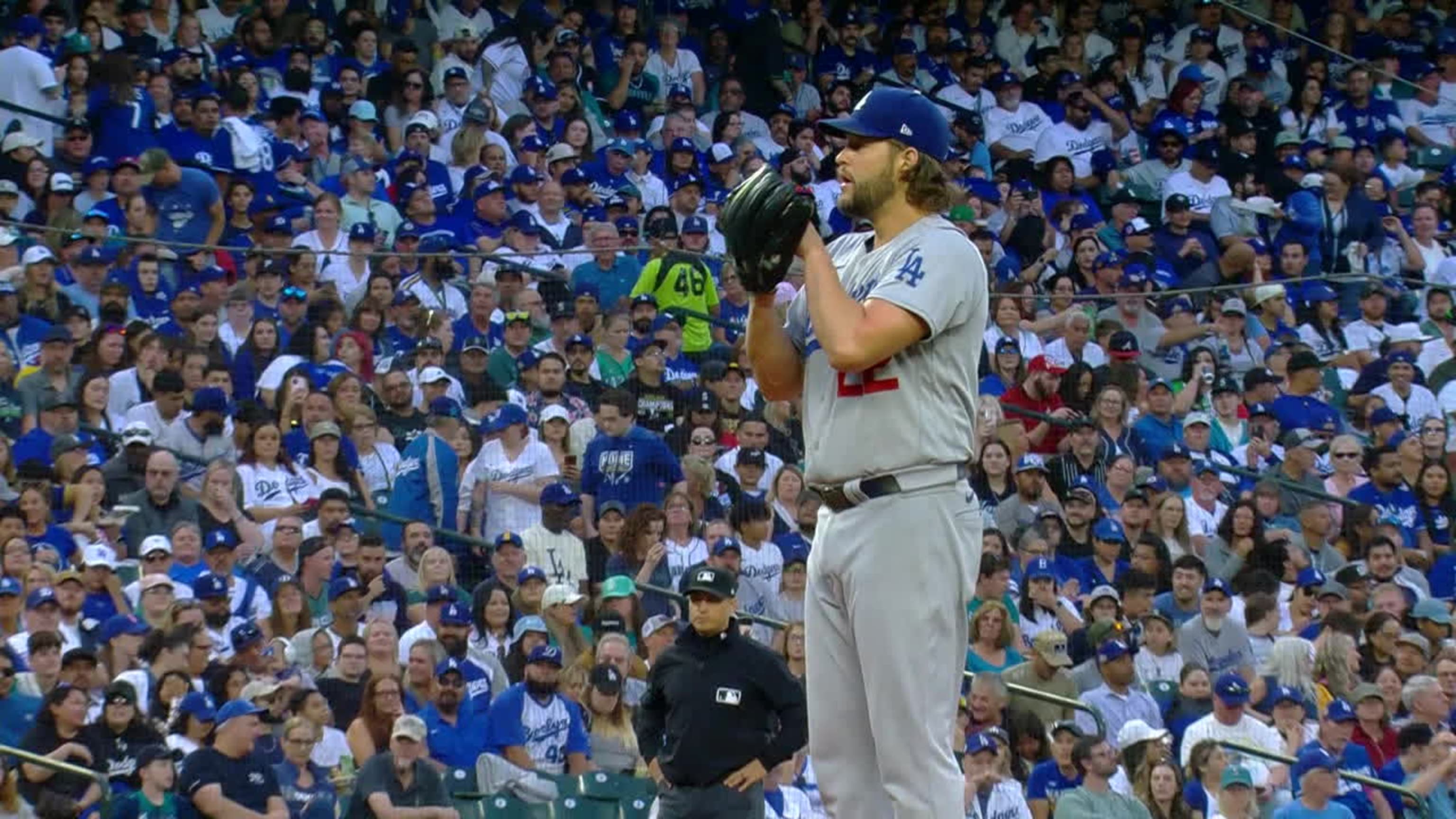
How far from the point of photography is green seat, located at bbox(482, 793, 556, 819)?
Result: 9.02m

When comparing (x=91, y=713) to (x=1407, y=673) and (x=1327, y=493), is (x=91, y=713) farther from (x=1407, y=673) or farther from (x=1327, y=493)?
(x=1327, y=493)

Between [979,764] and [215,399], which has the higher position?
[215,399]

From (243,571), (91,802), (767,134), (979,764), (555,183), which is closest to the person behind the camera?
(91,802)

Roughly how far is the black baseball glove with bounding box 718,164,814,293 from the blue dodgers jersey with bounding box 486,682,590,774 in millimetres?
5437

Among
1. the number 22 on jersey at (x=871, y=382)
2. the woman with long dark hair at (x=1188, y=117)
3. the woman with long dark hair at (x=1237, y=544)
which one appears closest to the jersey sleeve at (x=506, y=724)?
the woman with long dark hair at (x=1237, y=544)

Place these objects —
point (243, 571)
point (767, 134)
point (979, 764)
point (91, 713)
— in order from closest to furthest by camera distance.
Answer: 1. point (91, 713)
2. point (979, 764)
3. point (243, 571)
4. point (767, 134)

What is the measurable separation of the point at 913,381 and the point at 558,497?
690 centimetres

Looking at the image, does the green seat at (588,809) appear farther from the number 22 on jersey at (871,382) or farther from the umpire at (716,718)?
the number 22 on jersey at (871,382)

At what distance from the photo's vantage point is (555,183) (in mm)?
14711

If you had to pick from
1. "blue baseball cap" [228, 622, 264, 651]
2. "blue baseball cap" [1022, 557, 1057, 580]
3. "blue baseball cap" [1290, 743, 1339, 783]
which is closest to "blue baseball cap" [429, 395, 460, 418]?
"blue baseball cap" [228, 622, 264, 651]

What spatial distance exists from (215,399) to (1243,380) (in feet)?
20.3

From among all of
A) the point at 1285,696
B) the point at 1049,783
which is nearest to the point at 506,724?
the point at 1049,783

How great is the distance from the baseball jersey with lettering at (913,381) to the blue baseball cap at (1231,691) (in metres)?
6.55

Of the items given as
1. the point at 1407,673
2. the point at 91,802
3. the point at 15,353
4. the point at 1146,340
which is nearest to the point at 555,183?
the point at 1146,340
